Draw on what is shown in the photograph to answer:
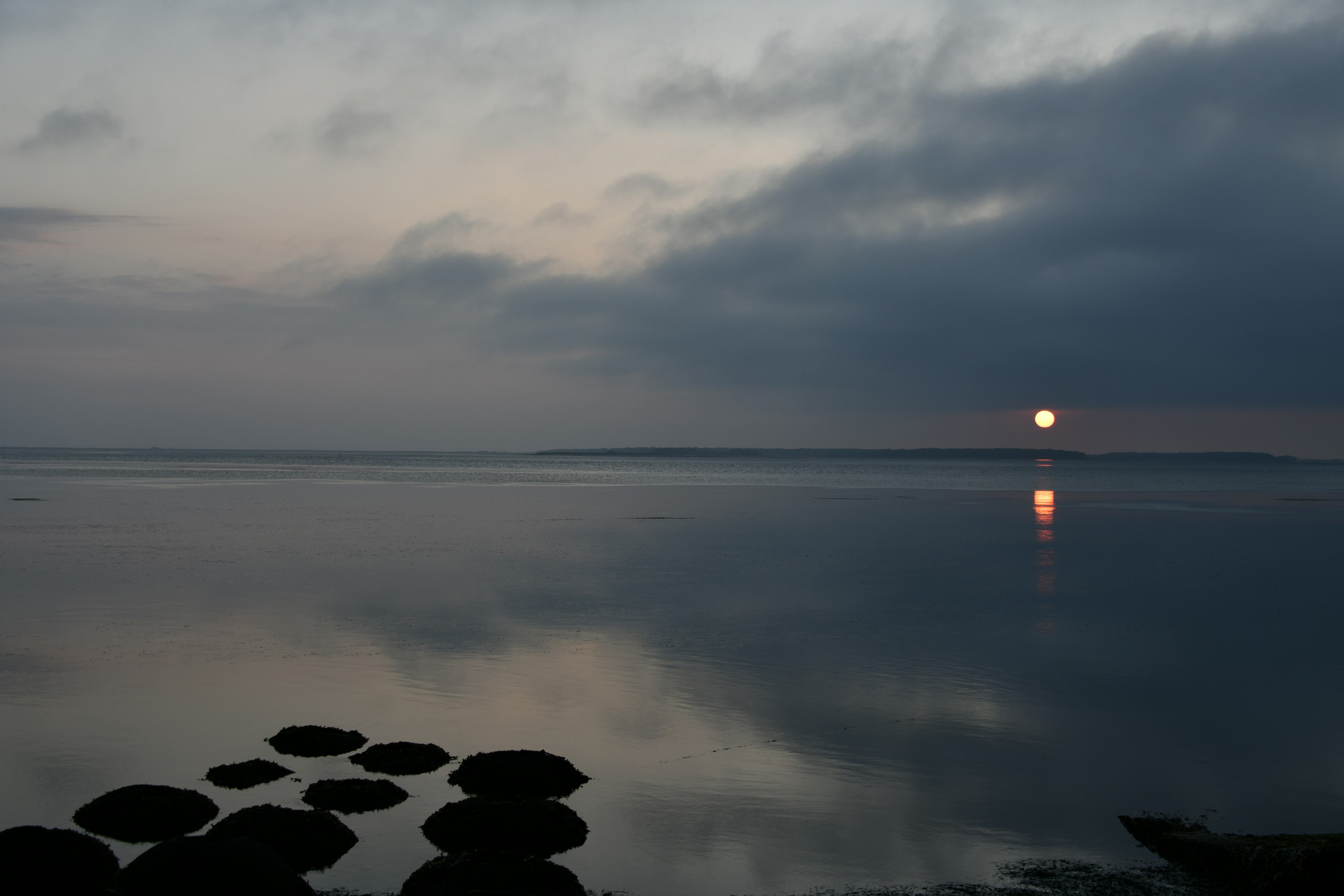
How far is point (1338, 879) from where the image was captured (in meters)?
6.41

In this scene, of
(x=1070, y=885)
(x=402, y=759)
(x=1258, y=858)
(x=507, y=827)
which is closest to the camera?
(x=1258, y=858)

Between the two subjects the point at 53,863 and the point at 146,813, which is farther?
the point at 146,813

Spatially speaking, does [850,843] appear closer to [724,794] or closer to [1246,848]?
[724,794]

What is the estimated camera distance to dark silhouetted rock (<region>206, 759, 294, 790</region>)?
28.5 ft

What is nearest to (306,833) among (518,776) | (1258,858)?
(518,776)

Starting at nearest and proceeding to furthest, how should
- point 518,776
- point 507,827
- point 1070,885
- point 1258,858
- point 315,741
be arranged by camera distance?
1. point 1258,858
2. point 1070,885
3. point 507,827
4. point 518,776
5. point 315,741

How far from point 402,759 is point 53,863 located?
314 cm

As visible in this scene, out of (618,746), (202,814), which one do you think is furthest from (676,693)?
(202,814)

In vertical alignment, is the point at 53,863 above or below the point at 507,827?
above

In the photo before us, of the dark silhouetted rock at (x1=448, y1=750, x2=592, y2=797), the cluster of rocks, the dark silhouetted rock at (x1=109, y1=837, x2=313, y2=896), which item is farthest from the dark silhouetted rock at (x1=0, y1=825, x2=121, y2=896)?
the dark silhouetted rock at (x1=448, y1=750, x2=592, y2=797)

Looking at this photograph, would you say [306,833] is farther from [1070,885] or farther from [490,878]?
[1070,885]

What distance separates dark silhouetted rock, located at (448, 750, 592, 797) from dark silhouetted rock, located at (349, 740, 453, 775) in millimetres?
273

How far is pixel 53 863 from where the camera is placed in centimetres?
651

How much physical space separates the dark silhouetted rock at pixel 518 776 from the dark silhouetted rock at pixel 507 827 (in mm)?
445
